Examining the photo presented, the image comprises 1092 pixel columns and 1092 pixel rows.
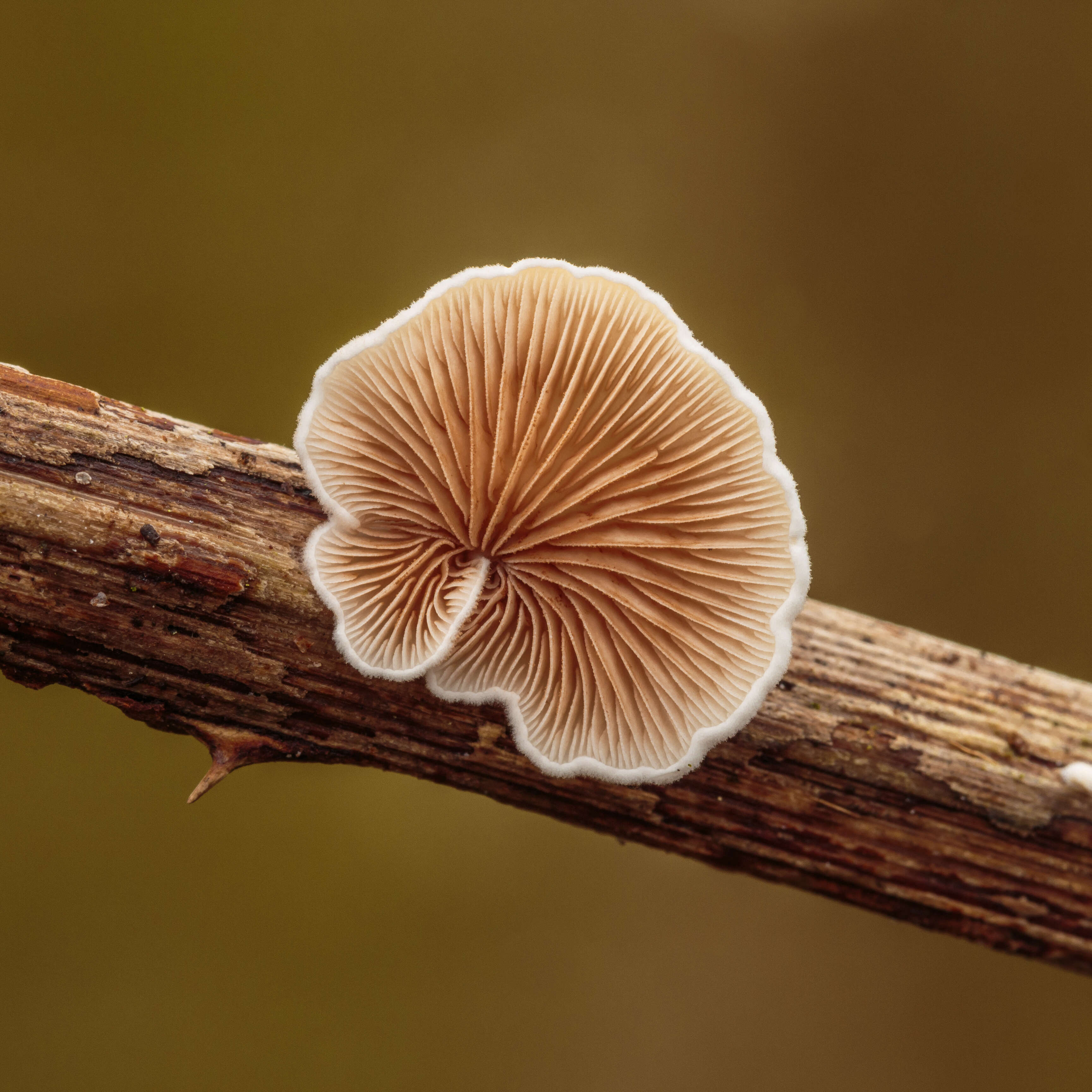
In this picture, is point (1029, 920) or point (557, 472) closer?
point (557, 472)

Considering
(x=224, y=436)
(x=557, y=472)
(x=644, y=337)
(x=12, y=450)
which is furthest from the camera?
(x=224, y=436)

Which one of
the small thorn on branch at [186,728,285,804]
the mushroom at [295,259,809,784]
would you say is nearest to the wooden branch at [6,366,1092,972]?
the small thorn on branch at [186,728,285,804]

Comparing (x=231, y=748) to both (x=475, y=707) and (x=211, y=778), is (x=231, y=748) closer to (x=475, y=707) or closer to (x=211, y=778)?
(x=211, y=778)

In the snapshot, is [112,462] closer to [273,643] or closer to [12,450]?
[12,450]

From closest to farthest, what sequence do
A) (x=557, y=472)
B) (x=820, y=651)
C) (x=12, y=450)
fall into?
1. (x=557, y=472)
2. (x=12, y=450)
3. (x=820, y=651)

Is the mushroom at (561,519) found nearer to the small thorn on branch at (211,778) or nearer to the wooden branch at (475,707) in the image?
the wooden branch at (475,707)

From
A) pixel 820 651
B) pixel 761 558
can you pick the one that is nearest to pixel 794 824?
pixel 820 651

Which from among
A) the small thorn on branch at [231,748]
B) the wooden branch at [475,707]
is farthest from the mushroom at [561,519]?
the small thorn on branch at [231,748]
